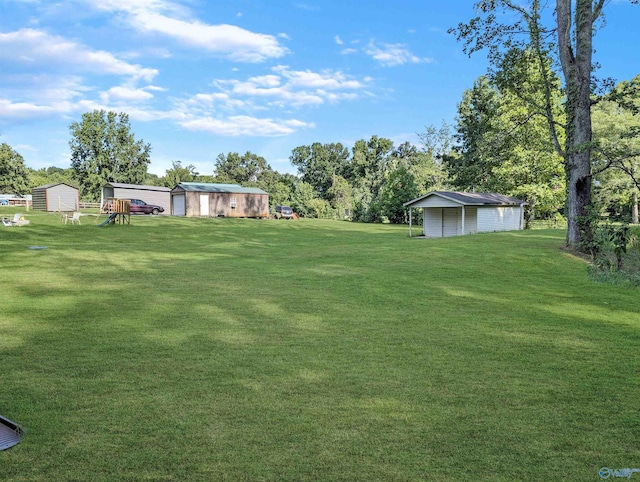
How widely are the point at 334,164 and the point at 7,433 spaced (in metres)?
83.0

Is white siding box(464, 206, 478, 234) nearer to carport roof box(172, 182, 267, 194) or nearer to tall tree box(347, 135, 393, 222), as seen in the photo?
carport roof box(172, 182, 267, 194)

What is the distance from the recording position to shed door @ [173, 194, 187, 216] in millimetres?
46469

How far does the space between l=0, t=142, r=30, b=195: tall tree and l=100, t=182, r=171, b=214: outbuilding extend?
2280 cm

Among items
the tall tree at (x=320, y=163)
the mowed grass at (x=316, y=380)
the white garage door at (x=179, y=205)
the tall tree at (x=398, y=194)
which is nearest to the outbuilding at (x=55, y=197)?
the white garage door at (x=179, y=205)

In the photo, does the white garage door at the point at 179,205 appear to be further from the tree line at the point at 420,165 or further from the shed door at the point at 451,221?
the shed door at the point at 451,221

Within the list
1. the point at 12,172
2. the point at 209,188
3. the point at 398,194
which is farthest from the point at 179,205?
the point at 12,172

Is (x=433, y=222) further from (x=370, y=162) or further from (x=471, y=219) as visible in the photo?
(x=370, y=162)

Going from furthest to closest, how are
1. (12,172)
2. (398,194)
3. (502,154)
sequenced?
(12,172), (398,194), (502,154)

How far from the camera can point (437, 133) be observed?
62.6 meters

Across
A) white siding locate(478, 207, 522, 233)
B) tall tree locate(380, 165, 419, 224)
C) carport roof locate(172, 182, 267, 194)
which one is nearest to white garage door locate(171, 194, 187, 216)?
carport roof locate(172, 182, 267, 194)

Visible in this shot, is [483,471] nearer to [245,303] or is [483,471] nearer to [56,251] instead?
[245,303]

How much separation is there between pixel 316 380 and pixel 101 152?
68.0 meters

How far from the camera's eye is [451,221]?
29828 mm

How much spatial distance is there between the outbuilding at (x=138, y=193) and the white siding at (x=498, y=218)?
110ft
